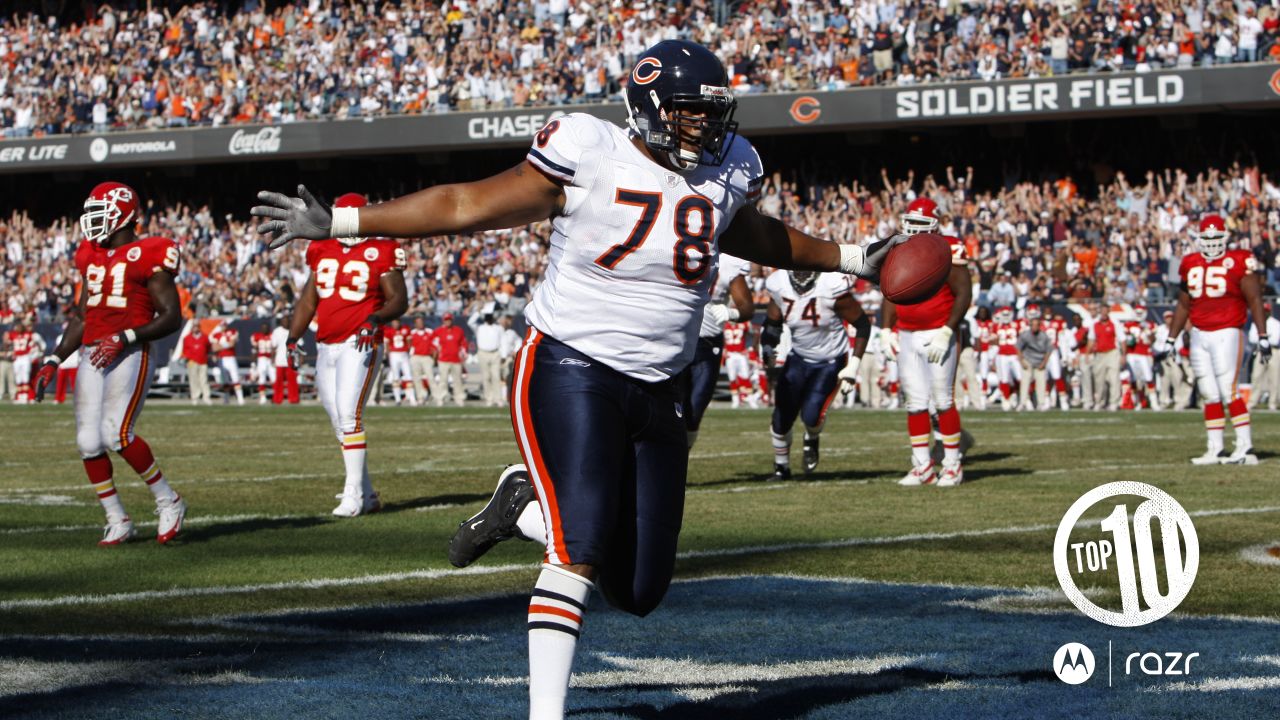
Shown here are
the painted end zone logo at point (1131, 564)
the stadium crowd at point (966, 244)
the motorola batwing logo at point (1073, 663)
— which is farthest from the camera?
the stadium crowd at point (966, 244)

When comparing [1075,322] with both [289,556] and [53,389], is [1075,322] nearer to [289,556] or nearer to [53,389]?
[289,556]

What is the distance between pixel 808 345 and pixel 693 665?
23.3 ft

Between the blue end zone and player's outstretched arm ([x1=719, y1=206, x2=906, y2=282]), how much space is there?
1208 millimetres

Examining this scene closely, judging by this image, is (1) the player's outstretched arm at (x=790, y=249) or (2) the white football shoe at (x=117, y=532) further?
(2) the white football shoe at (x=117, y=532)

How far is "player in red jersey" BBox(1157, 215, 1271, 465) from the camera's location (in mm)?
12508

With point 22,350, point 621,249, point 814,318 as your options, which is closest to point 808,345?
point 814,318

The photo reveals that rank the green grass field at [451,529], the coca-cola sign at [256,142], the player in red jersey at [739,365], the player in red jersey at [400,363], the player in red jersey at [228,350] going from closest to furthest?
1. the green grass field at [451,529]
2. the player in red jersey at [739,365]
3. the player in red jersey at [400,363]
4. the player in red jersey at [228,350]
5. the coca-cola sign at [256,142]

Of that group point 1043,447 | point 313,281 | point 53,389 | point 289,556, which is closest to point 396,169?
point 53,389

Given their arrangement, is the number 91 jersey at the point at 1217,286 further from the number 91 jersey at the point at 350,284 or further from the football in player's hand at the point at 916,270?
the football in player's hand at the point at 916,270

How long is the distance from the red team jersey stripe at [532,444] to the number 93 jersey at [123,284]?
438 centimetres

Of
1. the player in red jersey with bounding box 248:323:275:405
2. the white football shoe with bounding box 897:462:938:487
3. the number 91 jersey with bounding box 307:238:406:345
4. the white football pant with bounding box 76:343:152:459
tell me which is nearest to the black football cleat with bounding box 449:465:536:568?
the white football pant with bounding box 76:343:152:459

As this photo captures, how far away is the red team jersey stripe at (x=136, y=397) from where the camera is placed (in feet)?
26.3

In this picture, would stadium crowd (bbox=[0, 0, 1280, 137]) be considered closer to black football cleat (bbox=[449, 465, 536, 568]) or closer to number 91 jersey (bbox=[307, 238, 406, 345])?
number 91 jersey (bbox=[307, 238, 406, 345])

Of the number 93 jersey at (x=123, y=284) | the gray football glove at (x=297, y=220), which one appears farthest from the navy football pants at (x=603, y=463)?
the number 93 jersey at (x=123, y=284)
